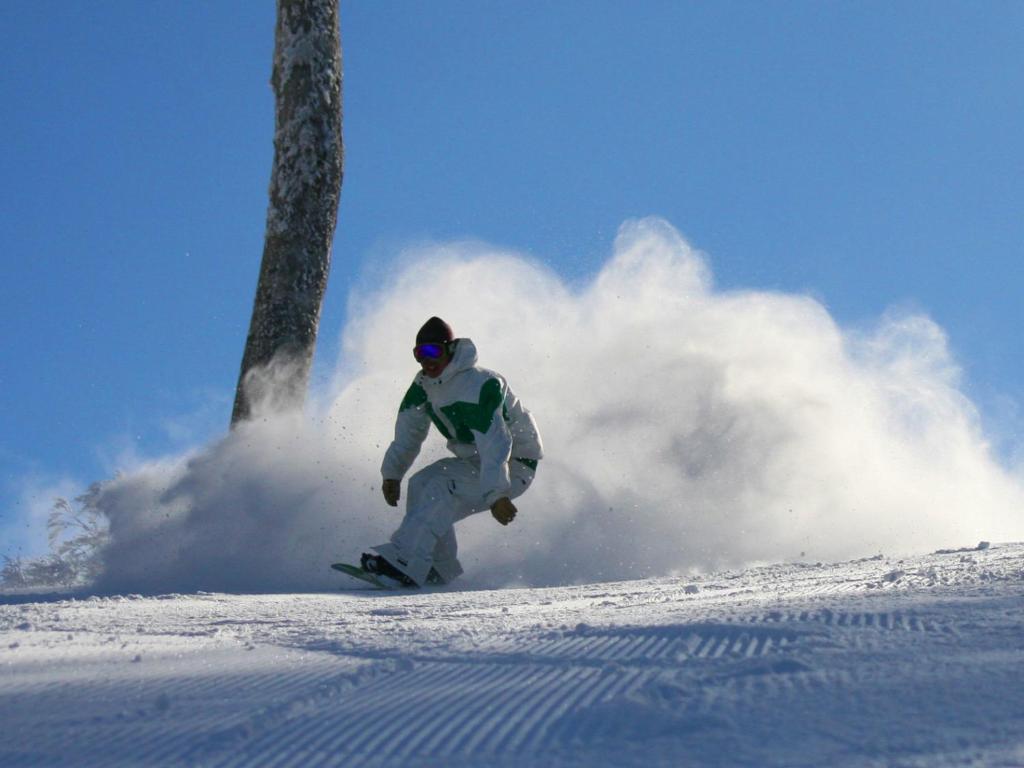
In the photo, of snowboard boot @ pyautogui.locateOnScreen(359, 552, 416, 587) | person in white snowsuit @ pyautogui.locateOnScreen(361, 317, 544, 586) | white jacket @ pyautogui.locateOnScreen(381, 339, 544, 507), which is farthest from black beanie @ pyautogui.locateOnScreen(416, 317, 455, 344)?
snowboard boot @ pyautogui.locateOnScreen(359, 552, 416, 587)

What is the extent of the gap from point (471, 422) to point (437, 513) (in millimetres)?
603

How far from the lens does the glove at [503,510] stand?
19.4ft

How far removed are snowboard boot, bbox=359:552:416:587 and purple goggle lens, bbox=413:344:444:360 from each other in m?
1.22

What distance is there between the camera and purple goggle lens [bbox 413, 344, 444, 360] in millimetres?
6094

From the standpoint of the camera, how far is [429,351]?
Result: 6094 millimetres

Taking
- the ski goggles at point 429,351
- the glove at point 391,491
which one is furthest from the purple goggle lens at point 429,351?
the glove at point 391,491

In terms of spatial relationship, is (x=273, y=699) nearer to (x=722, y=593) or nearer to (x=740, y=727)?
(x=740, y=727)

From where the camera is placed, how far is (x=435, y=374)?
6188 mm

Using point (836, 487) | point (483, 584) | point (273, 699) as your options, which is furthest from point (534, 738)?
point (836, 487)

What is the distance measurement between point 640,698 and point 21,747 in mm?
1131

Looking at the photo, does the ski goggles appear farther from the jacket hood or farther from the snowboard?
the snowboard

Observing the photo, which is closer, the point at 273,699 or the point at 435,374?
the point at 273,699

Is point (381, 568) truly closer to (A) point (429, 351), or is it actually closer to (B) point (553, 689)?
(A) point (429, 351)

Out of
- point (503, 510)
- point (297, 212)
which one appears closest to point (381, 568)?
point (503, 510)
